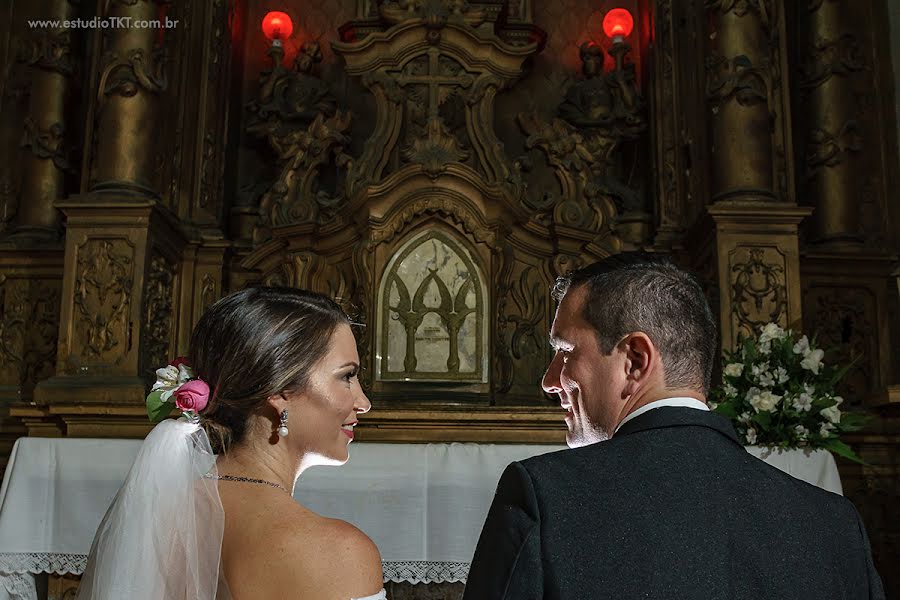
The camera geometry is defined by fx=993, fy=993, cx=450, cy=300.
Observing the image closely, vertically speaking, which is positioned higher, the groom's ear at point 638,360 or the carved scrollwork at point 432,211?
the carved scrollwork at point 432,211

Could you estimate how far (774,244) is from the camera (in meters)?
5.67

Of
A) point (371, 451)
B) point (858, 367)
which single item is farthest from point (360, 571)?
point (858, 367)

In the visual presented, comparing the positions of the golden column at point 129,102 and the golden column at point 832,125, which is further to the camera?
the golden column at point 832,125

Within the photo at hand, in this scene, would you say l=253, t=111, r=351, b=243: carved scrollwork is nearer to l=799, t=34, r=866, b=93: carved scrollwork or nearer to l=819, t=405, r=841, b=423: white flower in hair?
l=799, t=34, r=866, b=93: carved scrollwork

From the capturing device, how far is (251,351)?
2221 mm

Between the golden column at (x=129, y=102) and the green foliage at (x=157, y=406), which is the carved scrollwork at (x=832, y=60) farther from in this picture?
the green foliage at (x=157, y=406)

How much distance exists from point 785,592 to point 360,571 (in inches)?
31.9

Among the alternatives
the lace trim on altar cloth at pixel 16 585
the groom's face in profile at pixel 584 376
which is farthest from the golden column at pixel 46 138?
the groom's face in profile at pixel 584 376

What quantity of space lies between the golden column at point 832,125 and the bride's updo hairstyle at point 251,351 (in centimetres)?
505

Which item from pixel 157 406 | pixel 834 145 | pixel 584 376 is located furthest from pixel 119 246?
pixel 834 145

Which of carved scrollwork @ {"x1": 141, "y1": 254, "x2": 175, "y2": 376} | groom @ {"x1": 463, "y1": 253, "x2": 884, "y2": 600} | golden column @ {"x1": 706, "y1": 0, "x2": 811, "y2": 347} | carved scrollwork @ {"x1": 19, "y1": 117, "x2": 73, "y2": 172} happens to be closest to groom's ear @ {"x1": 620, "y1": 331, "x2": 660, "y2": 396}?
groom @ {"x1": 463, "y1": 253, "x2": 884, "y2": 600}

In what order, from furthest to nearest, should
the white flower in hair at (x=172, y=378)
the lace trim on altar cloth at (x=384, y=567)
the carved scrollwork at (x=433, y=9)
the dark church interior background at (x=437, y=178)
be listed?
the carved scrollwork at (x=433, y=9)
the dark church interior background at (x=437, y=178)
the lace trim on altar cloth at (x=384, y=567)
the white flower in hair at (x=172, y=378)

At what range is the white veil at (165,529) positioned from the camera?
2049mm

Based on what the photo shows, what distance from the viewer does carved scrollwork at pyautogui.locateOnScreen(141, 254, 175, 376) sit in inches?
228
